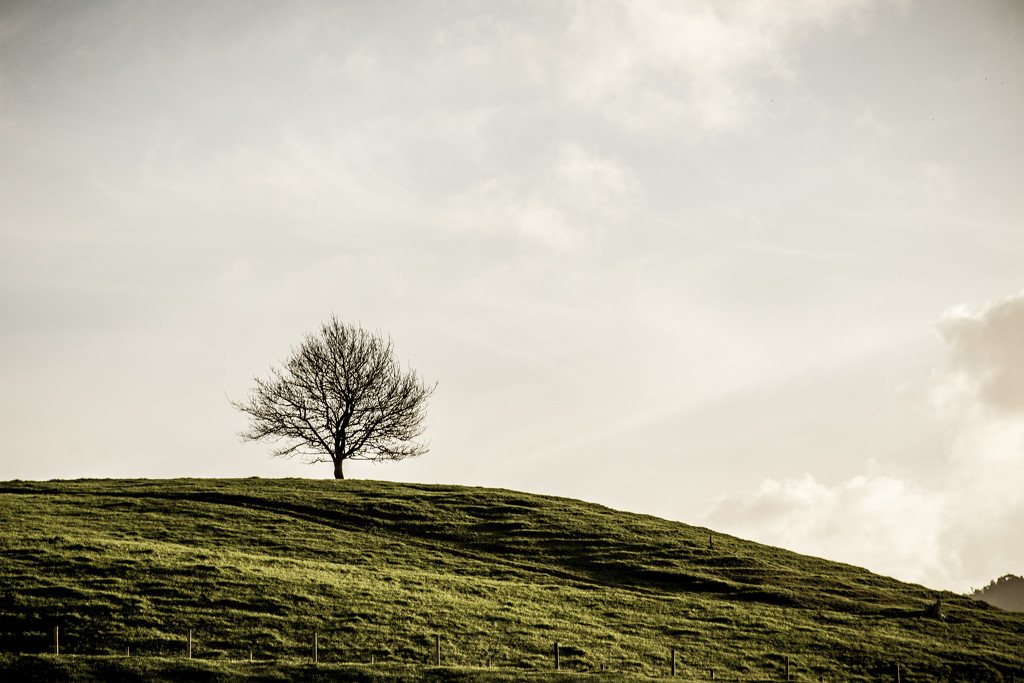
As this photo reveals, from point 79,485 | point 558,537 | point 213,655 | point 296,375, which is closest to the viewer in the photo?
point 213,655

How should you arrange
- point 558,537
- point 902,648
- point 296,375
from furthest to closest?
point 296,375 < point 558,537 < point 902,648

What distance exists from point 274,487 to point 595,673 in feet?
113

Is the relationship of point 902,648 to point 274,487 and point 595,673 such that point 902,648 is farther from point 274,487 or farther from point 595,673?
point 274,487

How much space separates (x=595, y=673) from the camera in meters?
32.7

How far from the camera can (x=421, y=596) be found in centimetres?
4103

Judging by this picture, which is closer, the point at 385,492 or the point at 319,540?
the point at 319,540

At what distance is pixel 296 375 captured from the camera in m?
73.6

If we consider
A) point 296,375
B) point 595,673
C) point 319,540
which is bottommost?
point 595,673

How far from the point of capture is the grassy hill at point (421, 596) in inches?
1287

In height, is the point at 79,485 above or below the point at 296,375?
below

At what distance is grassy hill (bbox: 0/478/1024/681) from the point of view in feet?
107

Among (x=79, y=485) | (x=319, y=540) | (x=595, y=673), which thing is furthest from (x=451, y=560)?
(x=79, y=485)

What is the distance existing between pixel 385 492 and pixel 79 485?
20.5 meters

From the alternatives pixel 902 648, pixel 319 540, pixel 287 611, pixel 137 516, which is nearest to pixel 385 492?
pixel 319 540
